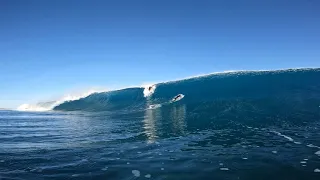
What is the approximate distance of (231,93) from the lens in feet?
125

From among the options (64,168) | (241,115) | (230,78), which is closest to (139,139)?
(64,168)

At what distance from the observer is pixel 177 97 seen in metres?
40.4

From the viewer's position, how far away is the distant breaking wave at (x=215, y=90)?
36.3m

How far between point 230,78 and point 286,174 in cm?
3801

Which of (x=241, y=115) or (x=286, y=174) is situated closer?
(x=286, y=174)

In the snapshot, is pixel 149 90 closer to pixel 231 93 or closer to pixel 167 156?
pixel 231 93

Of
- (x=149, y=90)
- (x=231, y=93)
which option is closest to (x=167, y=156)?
(x=231, y=93)

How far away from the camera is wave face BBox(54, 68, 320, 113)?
3153 centimetres

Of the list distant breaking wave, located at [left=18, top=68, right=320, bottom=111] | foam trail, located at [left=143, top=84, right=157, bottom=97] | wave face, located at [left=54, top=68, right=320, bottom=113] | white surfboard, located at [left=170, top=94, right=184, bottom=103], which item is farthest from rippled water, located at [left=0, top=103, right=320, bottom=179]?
foam trail, located at [left=143, top=84, right=157, bottom=97]

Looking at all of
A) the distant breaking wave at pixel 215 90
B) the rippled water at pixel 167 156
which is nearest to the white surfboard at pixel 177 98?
the distant breaking wave at pixel 215 90

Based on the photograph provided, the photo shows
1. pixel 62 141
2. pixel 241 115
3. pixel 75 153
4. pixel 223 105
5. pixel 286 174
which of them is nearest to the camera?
pixel 286 174

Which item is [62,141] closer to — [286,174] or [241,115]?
[286,174]

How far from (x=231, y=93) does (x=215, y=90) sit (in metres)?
3.18

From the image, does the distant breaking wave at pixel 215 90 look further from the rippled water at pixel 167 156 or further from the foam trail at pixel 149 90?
the rippled water at pixel 167 156
